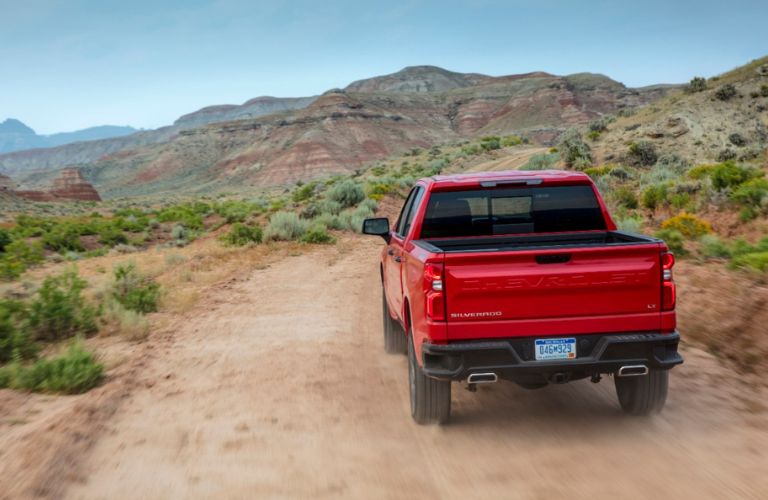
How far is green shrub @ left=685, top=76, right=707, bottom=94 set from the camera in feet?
114

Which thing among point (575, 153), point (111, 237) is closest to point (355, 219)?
point (575, 153)

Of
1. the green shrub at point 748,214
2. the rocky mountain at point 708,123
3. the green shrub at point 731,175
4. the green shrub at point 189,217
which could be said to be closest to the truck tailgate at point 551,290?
the green shrub at point 748,214

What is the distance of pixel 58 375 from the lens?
21.6 ft

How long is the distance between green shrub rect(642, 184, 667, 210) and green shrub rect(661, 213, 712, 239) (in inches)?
129

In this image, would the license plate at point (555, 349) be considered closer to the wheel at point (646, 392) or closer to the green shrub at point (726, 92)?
the wheel at point (646, 392)

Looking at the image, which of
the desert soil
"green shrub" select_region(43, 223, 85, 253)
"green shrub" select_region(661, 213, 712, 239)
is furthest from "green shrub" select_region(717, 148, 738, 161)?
"green shrub" select_region(43, 223, 85, 253)

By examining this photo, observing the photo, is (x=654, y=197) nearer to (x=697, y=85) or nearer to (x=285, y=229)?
(x=285, y=229)

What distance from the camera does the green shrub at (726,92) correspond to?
1196 inches

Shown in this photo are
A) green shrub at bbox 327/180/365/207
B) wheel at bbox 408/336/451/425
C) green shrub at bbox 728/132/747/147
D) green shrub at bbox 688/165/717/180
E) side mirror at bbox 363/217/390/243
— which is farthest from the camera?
green shrub at bbox 327/180/365/207

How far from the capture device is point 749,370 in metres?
6.43

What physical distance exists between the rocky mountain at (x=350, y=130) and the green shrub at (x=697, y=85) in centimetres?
5640

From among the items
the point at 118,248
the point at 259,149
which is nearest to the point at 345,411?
the point at 118,248

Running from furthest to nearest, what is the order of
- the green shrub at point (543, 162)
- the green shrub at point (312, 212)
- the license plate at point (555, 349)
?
the green shrub at point (543, 162) < the green shrub at point (312, 212) < the license plate at point (555, 349)

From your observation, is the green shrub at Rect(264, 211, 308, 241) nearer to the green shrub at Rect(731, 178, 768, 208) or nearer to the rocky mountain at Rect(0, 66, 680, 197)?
the green shrub at Rect(731, 178, 768, 208)
